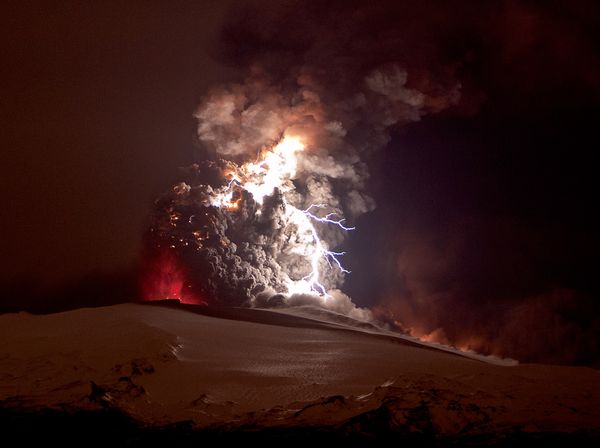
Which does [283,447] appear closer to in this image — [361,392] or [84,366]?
[361,392]

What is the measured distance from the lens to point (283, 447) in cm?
639

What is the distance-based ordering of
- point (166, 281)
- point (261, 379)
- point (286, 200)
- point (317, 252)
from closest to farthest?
1. point (261, 379)
2. point (166, 281)
3. point (286, 200)
4. point (317, 252)

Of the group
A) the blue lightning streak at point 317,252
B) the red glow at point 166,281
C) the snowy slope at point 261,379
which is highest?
the blue lightning streak at point 317,252

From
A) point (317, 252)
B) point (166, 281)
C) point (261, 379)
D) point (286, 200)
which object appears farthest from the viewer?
point (317, 252)

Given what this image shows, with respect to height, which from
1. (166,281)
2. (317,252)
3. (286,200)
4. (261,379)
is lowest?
(261,379)

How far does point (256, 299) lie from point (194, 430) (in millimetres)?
15469

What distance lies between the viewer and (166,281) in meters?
23.1

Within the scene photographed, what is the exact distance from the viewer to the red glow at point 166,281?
22.3m

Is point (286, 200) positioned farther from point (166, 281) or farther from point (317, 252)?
point (166, 281)

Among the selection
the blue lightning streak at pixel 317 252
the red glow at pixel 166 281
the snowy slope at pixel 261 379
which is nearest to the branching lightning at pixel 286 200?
the blue lightning streak at pixel 317 252

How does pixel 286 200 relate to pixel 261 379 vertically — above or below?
above

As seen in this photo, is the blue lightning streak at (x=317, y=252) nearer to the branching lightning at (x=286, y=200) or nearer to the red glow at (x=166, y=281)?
the branching lightning at (x=286, y=200)

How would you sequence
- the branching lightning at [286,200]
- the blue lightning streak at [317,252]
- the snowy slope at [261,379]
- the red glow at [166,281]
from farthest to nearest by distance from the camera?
the blue lightning streak at [317,252], the branching lightning at [286,200], the red glow at [166,281], the snowy slope at [261,379]

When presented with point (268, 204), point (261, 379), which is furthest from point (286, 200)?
point (261, 379)
